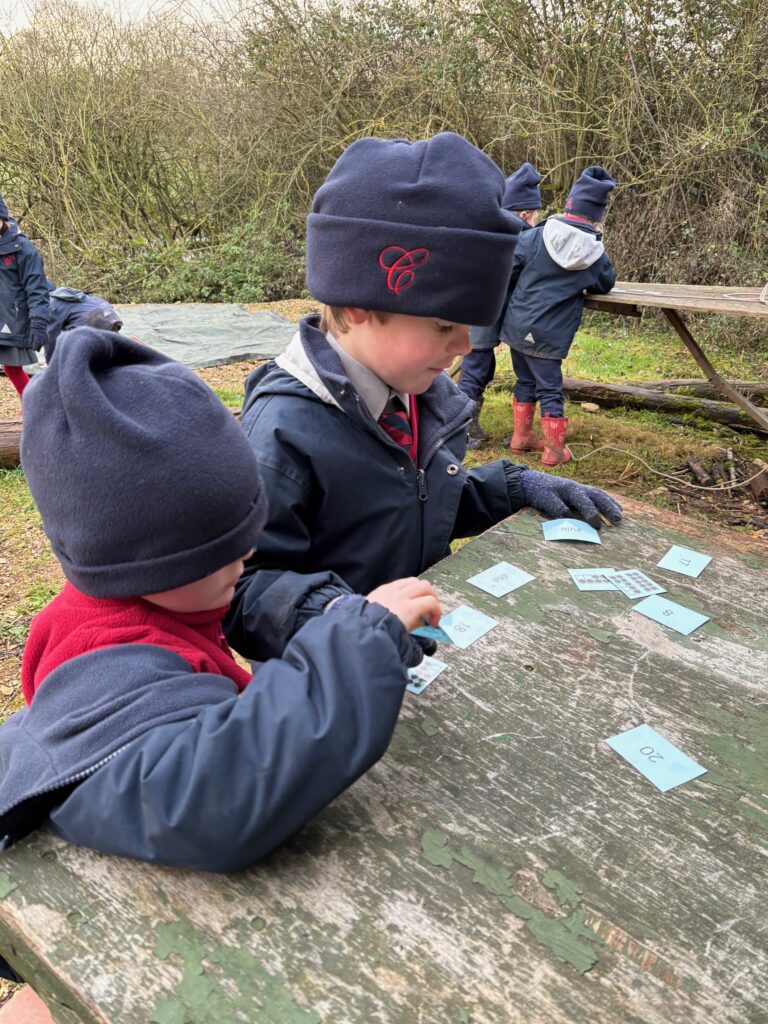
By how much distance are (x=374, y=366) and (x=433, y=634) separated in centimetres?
59

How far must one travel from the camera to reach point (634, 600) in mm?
1598

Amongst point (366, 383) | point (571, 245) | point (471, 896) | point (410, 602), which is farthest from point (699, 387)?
point (471, 896)

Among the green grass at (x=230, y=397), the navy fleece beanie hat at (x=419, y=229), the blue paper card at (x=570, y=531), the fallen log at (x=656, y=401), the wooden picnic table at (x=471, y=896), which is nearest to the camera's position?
the wooden picnic table at (x=471, y=896)

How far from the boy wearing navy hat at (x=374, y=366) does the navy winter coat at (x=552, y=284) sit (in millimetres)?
3612

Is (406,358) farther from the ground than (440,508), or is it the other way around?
(406,358)

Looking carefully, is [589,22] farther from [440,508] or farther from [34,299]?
[440,508]

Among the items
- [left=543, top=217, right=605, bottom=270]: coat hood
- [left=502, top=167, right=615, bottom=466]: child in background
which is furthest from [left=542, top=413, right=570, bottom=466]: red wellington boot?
[left=543, top=217, right=605, bottom=270]: coat hood

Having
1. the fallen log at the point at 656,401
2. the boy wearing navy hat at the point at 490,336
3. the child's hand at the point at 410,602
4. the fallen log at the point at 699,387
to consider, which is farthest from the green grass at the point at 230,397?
the child's hand at the point at 410,602

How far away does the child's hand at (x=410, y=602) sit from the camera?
43.1 inches

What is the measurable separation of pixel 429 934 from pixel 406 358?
1.04m

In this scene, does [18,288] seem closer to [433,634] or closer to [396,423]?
[396,423]

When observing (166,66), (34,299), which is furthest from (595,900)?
(166,66)

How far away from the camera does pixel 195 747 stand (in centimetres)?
90

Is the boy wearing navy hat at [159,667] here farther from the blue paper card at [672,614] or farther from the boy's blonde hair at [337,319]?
the blue paper card at [672,614]
